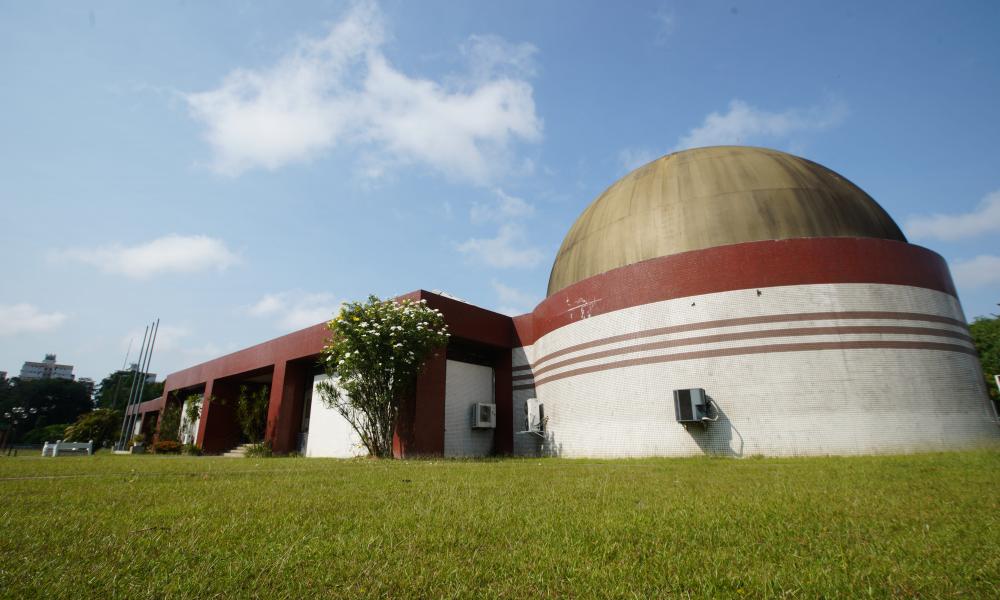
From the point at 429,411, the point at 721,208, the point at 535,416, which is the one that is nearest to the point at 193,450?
the point at 429,411

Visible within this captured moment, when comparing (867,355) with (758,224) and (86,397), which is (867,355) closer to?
(758,224)

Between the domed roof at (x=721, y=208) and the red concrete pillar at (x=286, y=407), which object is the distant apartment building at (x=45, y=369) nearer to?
the red concrete pillar at (x=286, y=407)

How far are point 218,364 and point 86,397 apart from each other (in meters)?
79.8

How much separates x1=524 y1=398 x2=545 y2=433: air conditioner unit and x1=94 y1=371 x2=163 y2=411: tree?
263 feet

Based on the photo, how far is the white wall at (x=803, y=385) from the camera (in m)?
14.4

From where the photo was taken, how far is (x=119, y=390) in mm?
76312

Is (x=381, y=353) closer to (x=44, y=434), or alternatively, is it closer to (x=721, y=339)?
(x=721, y=339)

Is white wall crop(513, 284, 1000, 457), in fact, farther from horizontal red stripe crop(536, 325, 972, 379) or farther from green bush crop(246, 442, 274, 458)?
green bush crop(246, 442, 274, 458)

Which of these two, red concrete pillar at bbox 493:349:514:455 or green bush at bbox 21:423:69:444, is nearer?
red concrete pillar at bbox 493:349:514:455

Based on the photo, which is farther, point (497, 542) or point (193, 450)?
point (193, 450)

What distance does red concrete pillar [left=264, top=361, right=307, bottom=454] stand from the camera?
23.4 m

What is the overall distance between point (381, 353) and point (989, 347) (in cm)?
4005

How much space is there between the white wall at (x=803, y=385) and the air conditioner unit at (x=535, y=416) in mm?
3161

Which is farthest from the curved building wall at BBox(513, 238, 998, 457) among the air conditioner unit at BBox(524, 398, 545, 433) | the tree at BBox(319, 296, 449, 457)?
the tree at BBox(319, 296, 449, 457)
